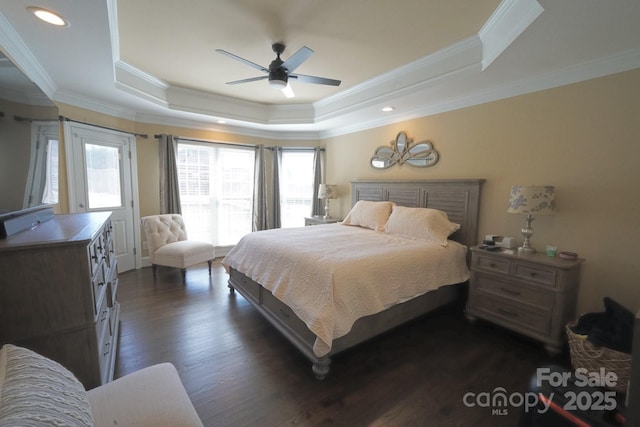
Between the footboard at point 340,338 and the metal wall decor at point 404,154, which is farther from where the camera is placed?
the metal wall decor at point 404,154

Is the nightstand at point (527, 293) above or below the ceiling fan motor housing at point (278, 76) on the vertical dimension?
below

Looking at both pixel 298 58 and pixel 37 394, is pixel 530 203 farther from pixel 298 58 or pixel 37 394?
pixel 37 394

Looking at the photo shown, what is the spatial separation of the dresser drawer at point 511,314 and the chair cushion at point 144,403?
8.62 feet

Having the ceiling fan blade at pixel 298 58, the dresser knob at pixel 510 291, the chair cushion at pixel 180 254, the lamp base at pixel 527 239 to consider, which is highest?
the ceiling fan blade at pixel 298 58

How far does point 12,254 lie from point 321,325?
1.64m

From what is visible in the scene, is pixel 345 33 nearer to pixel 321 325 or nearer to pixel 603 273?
pixel 321 325

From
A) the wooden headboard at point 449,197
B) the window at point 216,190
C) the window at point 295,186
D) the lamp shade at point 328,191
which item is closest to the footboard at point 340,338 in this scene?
the wooden headboard at point 449,197

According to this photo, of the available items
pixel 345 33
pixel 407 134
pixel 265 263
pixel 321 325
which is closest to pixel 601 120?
pixel 407 134

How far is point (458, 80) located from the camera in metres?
2.75

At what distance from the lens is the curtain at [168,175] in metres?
4.29

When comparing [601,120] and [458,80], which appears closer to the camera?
[601,120]

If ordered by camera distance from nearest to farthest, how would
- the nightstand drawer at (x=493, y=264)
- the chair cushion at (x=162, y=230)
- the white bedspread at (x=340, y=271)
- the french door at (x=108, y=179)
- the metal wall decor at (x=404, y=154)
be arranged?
1. the white bedspread at (x=340, y=271)
2. the nightstand drawer at (x=493, y=264)
3. the french door at (x=108, y=179)
4. the metal wall decor at (x=404, y=154)
5. the chair cushion at (x=162, y=230)

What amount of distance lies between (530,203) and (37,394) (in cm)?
318

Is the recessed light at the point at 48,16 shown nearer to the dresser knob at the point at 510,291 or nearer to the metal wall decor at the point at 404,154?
the metal wall decor at the point at 404,154
